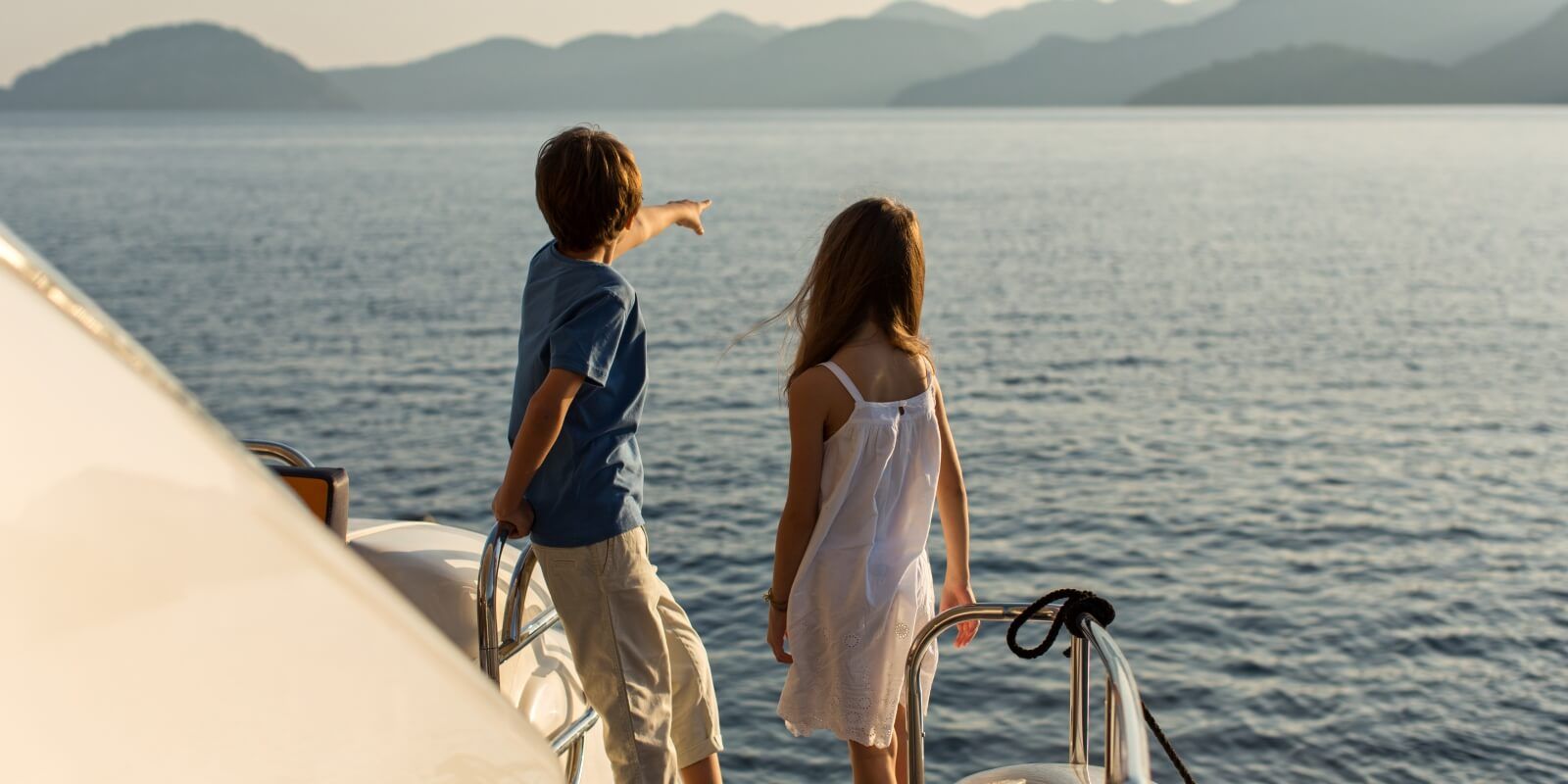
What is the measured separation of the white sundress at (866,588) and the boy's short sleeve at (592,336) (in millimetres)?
607

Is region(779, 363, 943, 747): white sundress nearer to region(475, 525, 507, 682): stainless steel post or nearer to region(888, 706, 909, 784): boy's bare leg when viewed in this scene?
region(888, 706, 909, 784): boy's bare leg

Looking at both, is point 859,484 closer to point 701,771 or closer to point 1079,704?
point 1079,704

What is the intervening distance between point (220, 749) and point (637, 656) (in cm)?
232

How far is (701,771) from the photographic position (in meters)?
3.54

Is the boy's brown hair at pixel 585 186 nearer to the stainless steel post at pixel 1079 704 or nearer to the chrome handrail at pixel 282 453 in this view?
the chrome handrail at pixel 282 453

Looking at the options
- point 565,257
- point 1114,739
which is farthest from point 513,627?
point 1114,739

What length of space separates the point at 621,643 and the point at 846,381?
31.4 inches

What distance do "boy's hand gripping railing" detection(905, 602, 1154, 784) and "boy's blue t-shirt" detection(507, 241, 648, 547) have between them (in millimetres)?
730

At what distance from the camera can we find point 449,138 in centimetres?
14150

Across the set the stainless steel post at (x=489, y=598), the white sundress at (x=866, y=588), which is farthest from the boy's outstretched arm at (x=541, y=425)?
the white sundress at (x=866, y=588)

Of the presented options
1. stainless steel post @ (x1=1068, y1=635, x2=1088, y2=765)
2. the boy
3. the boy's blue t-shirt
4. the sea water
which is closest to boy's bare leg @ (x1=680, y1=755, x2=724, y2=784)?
the boy

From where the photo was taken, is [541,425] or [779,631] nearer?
[541,425]

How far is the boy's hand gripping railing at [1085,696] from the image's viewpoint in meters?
2.07

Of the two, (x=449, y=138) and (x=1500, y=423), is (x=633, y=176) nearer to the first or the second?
(x=1500, y=423)
